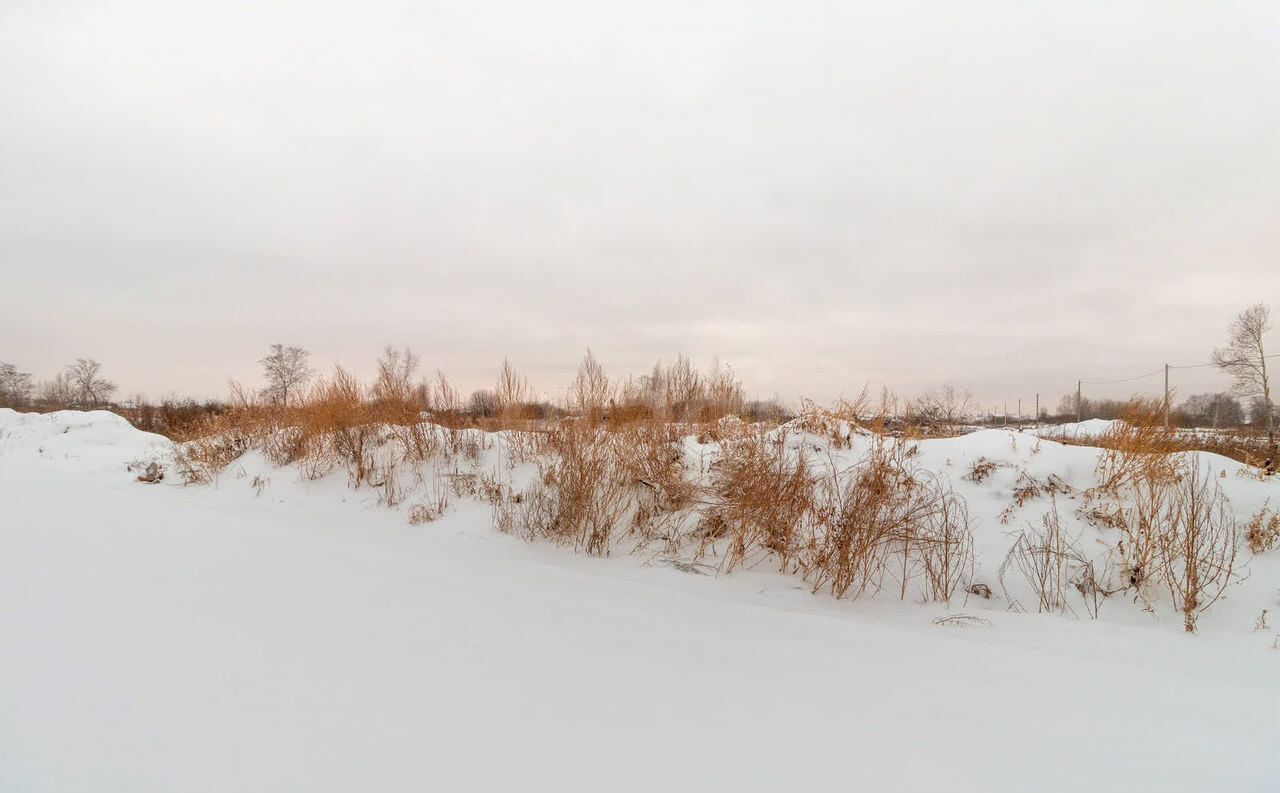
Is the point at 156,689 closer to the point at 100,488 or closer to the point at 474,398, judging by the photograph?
the point at 474,398

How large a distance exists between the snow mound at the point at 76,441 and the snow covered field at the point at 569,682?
10.6m

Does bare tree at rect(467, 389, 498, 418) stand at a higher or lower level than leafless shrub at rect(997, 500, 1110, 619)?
higher

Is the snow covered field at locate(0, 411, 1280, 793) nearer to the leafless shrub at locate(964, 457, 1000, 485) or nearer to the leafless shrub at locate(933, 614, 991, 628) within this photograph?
the leafless shrub at locate(933, 614, 991, 628)

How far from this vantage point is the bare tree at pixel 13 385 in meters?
44.2

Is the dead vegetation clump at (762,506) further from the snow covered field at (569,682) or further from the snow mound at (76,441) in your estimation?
the snow mound at (76,441)

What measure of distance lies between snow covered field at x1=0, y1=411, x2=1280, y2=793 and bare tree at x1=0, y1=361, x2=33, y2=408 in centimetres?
6155

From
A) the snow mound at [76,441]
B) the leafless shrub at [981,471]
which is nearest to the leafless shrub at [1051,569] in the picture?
the leafless shrub at [981,471]

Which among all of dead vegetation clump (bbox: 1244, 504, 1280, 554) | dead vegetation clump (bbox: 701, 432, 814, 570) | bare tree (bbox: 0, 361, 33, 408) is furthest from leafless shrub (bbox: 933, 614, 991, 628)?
bare tree (bbox: 0, 361, 33, 408)

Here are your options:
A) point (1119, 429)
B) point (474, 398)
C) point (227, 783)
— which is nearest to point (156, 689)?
point (227, 783)

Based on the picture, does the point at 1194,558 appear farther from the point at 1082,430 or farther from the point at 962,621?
the point at 1082,430

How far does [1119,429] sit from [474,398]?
885cm

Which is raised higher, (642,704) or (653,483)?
(653,483)

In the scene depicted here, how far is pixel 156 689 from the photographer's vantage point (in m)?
2.32

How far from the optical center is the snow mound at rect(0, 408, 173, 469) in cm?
1274
